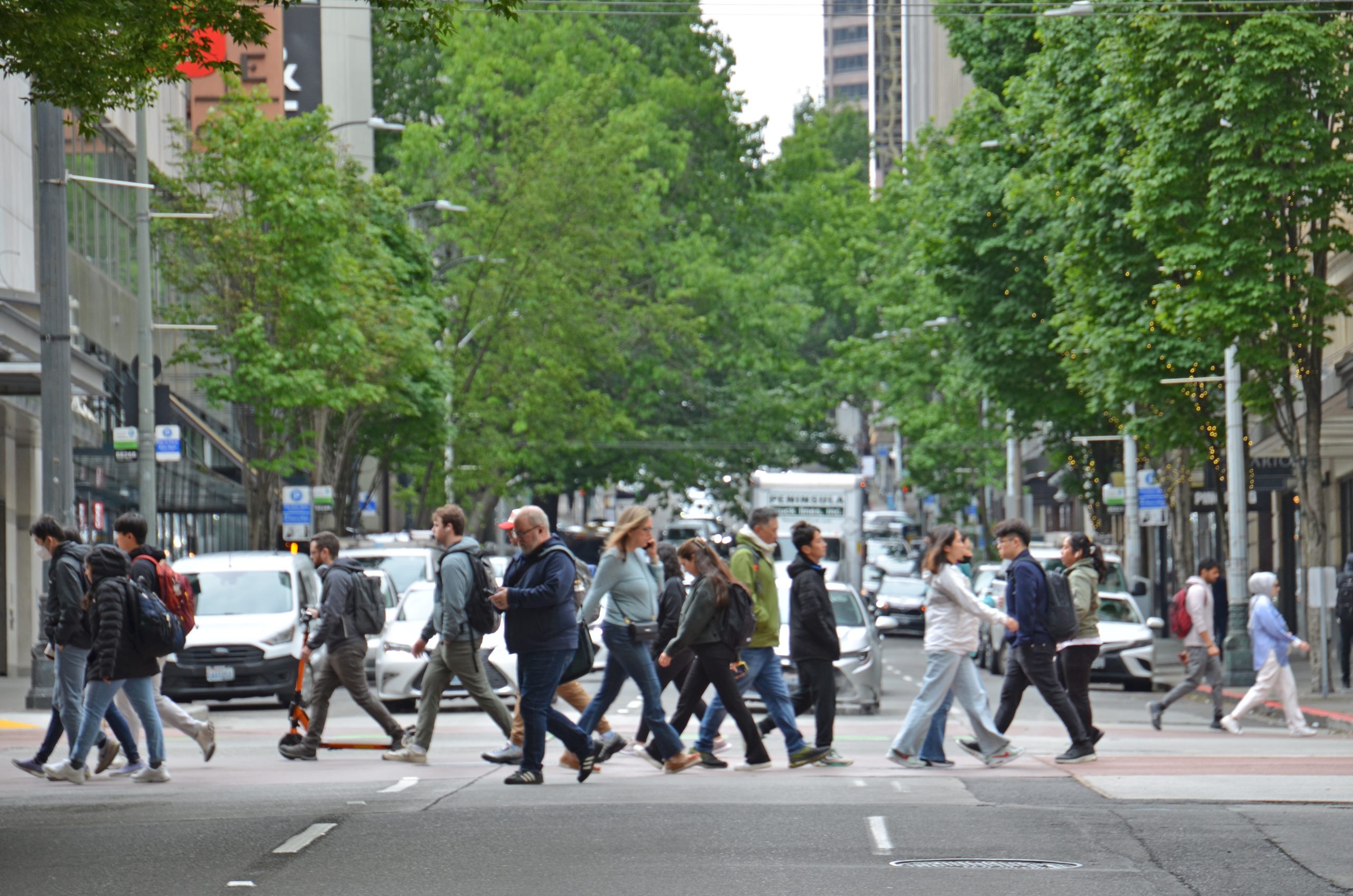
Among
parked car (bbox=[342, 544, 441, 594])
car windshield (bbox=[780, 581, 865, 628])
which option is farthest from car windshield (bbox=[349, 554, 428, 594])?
car windshield (bbox=[780, 581, 865, 628])

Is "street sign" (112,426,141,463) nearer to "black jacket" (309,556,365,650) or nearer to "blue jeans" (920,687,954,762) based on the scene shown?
"black jacket" (309,556,365,650)

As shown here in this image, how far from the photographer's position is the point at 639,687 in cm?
1405

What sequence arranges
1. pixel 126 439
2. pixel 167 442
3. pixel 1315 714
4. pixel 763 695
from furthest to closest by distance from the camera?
1. pixel 167 442
2. pixel 126 439
3. pixel 1315 714
4. pixel 763 695

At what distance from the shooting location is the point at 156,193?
39562mm

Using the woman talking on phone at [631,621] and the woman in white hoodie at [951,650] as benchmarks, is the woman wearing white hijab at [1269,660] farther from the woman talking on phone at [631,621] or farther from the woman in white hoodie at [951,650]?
the woman talking on phone at [631,621]

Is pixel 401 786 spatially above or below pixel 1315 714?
above

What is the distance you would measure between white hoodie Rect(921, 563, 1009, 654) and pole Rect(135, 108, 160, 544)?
15.7 meters

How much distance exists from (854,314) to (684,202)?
1687 centimetres

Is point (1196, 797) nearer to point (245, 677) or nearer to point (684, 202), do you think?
point (245, 677)

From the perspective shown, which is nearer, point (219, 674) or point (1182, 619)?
point (1182, 619)

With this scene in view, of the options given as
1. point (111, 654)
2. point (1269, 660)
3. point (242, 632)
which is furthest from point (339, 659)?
point (1269, 660)

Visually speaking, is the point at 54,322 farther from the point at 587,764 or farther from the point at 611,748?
the point at 587,764

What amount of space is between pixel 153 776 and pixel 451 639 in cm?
215

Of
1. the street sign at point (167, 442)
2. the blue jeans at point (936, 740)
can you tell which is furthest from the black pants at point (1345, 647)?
the street sign at point (167, 442)
